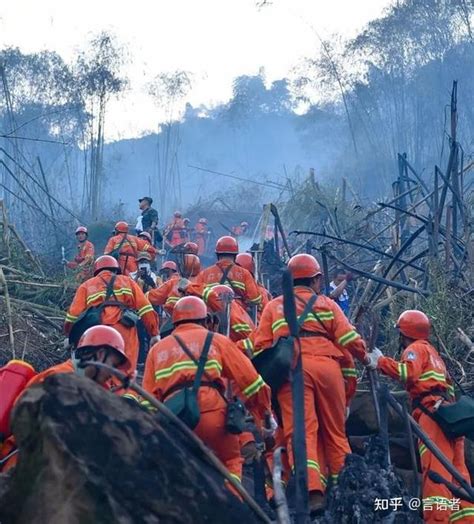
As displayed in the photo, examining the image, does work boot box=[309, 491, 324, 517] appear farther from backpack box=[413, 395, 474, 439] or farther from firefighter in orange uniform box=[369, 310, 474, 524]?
backpack box=[413, 395, 474, 439]

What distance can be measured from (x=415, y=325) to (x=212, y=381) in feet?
8.03

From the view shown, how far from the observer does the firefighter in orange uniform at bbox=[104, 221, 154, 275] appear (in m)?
11.8

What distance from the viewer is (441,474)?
6074 millimetres

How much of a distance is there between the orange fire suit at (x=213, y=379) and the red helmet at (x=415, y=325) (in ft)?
6.70

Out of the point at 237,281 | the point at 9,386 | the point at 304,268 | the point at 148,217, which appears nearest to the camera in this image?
the point at 9,386

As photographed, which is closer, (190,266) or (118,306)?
(118,306)

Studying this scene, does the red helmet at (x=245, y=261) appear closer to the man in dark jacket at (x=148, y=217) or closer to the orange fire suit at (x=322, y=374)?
the man in dark jacket at (x=148, y=217)

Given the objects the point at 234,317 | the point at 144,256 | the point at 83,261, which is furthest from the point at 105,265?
the point at 83,261

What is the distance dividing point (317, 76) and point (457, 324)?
3190 cm

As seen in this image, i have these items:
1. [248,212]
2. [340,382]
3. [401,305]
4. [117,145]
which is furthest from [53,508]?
[117,145]

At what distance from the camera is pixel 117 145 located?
2339 inches

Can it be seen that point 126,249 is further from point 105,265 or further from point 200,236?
point 200,236

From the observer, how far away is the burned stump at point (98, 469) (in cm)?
310

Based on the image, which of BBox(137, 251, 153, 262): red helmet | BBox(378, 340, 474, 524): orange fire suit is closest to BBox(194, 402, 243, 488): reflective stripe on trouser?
BBox(378, 340, 474, 524): orange fire suit
